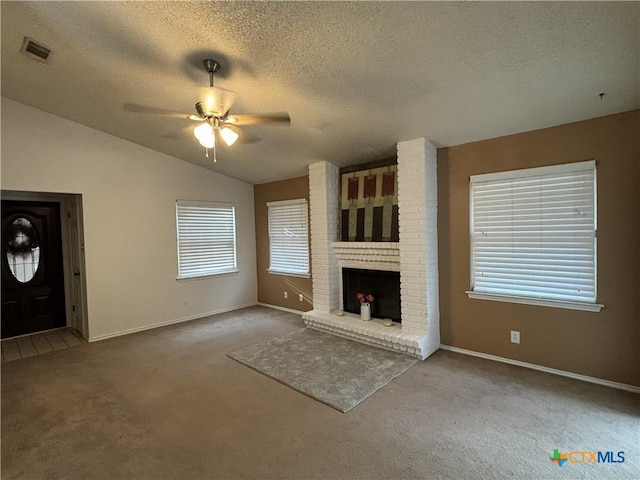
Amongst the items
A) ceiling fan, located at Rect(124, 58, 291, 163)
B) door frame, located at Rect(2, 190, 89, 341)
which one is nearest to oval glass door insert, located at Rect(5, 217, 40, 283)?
door frame, located at Rect(2, 190, 89, 341)

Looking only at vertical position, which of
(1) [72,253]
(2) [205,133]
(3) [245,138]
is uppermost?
(3) [245,138]

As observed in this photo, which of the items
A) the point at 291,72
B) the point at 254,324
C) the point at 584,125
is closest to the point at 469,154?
the point at 584,125

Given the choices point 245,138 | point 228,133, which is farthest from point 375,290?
point 228,133

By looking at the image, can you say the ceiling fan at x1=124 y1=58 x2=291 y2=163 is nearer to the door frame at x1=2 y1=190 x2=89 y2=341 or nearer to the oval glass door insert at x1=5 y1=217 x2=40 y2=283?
the door frame at x1=2 y1=190 x2=89 y2=341

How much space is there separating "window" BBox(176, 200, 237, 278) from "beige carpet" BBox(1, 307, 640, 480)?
2227mm

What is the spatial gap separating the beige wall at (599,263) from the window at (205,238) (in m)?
3.96

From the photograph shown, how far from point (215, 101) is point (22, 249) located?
4.70 metres

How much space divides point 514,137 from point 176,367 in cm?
446

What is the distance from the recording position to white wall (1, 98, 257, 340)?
3992 mm

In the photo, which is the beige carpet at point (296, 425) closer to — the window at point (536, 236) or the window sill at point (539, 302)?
the window sill at point (539, 302)

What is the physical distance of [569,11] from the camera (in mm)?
1798

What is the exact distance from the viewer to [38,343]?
4480 millimetres

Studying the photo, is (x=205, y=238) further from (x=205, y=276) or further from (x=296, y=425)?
(x=296, y=425)

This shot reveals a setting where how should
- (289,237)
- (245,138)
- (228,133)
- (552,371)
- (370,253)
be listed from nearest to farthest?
(228,133), (552,371), (245,138), (370,253), (289,237)
